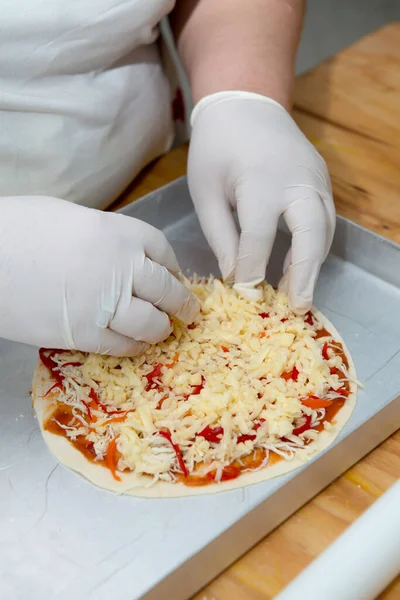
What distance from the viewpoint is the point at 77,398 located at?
109 centimetres

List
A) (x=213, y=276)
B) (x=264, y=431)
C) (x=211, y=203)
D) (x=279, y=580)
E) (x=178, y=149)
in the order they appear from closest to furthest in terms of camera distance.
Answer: (x=279, y=580) < (x=264, y=431) < (x=211, y=203) < (x=213, y=276) < (x=178, y=149)

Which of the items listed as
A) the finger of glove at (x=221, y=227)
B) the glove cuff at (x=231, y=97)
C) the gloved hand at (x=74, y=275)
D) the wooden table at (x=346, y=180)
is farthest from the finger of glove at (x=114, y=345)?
the glove cuff at (x=231, y=97)

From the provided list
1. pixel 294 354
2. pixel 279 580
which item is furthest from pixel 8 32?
pixel 279 580

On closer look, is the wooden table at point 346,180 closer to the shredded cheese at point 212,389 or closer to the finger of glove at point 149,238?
the shredded cheese at point 212,389

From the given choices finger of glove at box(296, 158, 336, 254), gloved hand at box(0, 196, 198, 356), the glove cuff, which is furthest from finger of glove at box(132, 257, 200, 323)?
the glove cuff

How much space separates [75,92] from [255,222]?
0.41 m

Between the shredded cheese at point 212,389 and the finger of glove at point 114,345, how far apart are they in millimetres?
52

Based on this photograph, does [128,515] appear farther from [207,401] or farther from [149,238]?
[149,238]

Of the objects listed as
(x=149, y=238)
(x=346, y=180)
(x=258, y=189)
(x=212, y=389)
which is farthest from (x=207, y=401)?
(x=346, y=180)

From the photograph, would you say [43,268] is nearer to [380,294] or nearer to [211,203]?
[211,203]

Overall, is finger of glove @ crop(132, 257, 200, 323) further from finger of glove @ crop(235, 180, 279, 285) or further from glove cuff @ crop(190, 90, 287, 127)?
glove cuff @ crop(190, 90, 287, 127)

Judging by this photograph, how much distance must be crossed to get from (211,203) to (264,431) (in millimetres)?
442

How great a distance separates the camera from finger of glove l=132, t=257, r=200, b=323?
98 cm

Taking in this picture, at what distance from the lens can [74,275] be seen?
94cm
